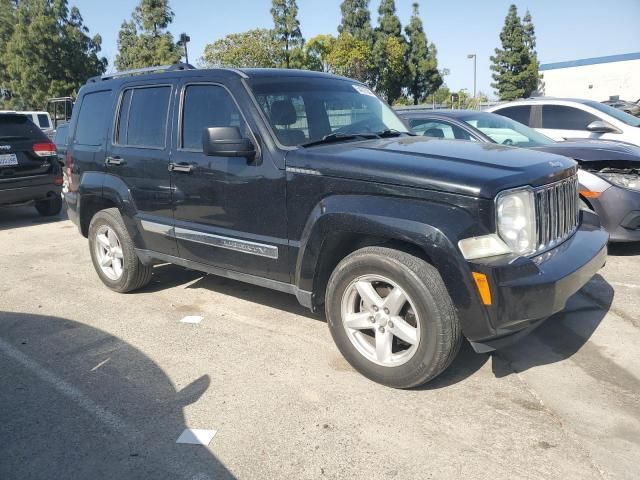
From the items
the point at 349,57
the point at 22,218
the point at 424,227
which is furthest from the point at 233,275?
the point at 349,57

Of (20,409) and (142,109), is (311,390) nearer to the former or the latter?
(20,409)

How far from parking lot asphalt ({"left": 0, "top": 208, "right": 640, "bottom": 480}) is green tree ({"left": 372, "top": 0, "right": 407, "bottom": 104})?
159ft

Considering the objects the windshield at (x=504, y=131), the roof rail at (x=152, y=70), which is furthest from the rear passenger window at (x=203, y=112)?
the windshield at (x=504, y=131)

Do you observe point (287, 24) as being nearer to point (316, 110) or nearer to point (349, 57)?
point (349, 57)

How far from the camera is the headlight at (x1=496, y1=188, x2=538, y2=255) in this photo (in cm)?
288

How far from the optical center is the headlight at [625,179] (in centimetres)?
568

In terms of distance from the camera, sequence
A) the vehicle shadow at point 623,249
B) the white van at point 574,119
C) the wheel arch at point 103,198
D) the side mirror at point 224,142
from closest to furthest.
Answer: the side mirror at point 224,142 → the wheel arch at point 103,198 → the vehicle shadow at point 623,249 → the white van at point 574,119

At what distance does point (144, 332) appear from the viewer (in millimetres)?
4352

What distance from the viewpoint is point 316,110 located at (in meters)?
4.12

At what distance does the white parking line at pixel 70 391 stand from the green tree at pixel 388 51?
49175 mm

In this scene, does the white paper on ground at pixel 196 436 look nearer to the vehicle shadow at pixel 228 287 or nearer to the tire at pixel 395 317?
the tire at pixel 395 317

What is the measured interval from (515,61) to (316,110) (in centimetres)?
5516

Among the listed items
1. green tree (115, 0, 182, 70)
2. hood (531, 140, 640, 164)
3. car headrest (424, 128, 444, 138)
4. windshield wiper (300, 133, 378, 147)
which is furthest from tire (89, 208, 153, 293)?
green tree (115, 0, 182, 70)

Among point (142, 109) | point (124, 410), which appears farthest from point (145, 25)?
point (124, 410)
